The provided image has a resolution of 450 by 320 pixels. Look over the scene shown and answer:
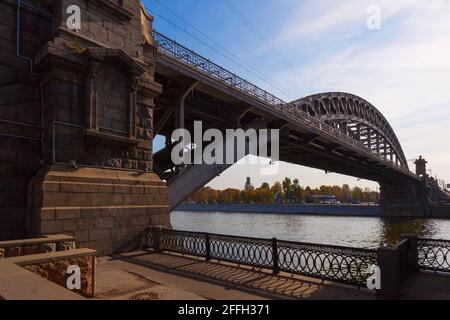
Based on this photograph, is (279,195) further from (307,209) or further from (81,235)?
(81,235)

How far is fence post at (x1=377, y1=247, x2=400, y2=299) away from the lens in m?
5.93

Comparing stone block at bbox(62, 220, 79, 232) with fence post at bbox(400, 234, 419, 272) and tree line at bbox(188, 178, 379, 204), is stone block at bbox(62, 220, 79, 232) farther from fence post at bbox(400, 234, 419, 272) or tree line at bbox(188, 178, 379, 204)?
tree line at bbox(188, 178, 379, 204)

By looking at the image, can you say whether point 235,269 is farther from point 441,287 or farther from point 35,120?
point 35,120

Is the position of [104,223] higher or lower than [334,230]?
higher

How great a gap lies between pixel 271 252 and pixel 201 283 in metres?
2.04

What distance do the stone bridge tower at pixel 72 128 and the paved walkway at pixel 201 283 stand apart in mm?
1626

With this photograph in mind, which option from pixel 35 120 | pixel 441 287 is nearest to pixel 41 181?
pixel 35 120

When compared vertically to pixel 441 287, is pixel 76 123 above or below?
above

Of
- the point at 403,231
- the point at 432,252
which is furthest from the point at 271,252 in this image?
the point at 403,231

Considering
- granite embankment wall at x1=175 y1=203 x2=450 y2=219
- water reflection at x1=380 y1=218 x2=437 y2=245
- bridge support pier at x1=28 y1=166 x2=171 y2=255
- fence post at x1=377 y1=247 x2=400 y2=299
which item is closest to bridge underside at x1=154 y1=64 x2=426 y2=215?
bridge support pier at x1=28 y1=166 x2=171 y2=255

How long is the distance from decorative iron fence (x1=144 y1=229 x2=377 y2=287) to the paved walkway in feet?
0.93

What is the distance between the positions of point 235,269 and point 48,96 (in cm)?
666

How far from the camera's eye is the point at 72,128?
368 inches
